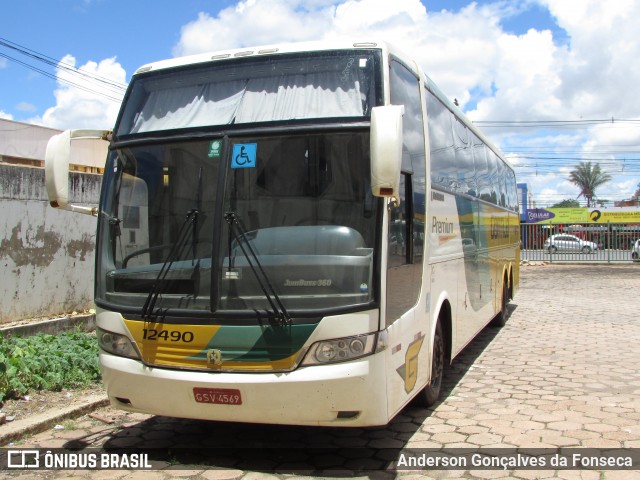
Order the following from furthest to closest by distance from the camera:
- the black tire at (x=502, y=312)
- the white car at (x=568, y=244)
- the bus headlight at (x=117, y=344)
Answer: the white car at (x=568, y=244), the black tire at (x=502, y=312), the bus headlight at (x=117, y=344)

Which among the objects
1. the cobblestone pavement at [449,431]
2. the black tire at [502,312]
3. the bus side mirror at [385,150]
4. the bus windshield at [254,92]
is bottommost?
the cobblestone pavement at [449,431]

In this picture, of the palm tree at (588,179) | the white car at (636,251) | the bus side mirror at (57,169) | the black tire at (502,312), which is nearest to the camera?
the bus side mirror at (57,169)

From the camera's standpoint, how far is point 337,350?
4.20 meters

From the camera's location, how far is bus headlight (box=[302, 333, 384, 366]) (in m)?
4.19

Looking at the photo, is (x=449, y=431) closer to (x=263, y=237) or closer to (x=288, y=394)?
(x=288, y=394)

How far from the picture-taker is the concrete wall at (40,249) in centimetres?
866

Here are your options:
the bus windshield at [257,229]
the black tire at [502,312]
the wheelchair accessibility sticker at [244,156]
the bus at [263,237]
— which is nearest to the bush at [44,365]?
the bus at [263,237]

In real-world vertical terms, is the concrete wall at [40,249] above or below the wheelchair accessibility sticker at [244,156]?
below

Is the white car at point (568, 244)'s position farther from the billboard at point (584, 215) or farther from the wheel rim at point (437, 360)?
the wheel rim at point (437, 360)

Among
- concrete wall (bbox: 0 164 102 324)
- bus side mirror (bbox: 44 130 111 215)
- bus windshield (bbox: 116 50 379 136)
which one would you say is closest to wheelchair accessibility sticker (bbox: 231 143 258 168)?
bus windshield (bbox: 116 50 379 136)

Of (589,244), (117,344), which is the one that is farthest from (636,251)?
(117,344)

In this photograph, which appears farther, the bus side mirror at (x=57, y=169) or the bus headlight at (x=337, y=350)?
the bus side mirror at (x=57, y=169)

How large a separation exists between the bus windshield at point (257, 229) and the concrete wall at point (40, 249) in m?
4.75

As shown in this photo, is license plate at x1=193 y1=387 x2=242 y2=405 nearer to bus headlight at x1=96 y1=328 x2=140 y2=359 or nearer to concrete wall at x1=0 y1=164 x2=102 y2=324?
bus headlight at x1=96 y1=328 x2=140 y2=359
